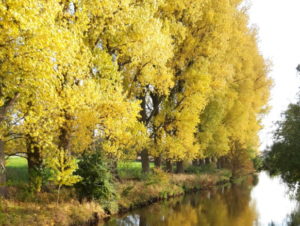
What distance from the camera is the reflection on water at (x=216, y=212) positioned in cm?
1515

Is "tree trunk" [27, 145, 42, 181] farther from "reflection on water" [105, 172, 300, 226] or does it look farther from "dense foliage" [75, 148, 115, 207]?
"reflection on water" [105, 172, 300, 226]

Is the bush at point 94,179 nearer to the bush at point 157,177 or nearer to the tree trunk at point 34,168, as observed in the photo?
the tree trunk at point 34,168

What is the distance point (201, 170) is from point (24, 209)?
20.8 metres

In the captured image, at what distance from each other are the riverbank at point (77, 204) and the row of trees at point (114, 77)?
1.50 metres

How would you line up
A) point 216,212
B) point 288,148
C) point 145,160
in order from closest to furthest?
1. point 288,148
2. point 216,212
3. point 145,160

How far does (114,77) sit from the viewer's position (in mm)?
14625

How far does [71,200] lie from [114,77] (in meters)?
5.35

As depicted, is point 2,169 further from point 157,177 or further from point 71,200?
point 157,177

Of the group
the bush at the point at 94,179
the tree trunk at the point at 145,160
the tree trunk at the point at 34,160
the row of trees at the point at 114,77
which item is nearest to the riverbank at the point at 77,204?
the bush at the point at 94,179

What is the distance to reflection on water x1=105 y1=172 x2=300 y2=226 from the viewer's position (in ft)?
49.7

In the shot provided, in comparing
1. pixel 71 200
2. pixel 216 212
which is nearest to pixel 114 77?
pixel 71 200

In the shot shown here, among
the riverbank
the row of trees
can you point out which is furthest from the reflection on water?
the row of trees

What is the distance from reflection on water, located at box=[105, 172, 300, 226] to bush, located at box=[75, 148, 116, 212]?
1227mm

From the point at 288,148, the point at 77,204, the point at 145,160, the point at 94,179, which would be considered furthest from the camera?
the point at 145,160
